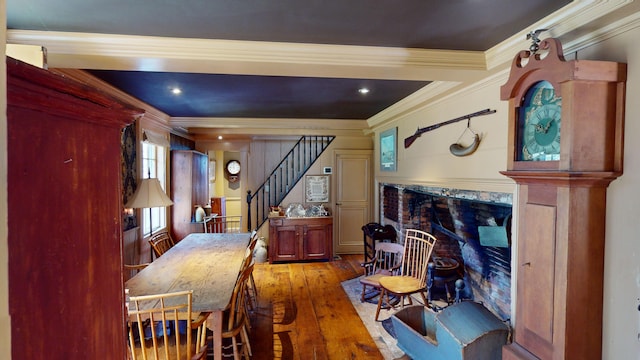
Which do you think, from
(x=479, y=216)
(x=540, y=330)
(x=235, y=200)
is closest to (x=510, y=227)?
(x=479, y=216)

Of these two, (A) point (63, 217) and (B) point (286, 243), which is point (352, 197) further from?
(A) point (63, 217)

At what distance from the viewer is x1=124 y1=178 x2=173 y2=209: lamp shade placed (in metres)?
3.01

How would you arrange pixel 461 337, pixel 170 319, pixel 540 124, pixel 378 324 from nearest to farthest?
pixel 540 124 → pixel 461 337 → pixel 170 319 → pixel 378 324

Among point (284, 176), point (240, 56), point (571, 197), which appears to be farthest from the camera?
point (284, 176)

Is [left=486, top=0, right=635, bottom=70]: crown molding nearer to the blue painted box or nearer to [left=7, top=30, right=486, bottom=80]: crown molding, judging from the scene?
[left=7, top=30, right=486, bottom=80]: crown molding

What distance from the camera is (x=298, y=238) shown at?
5.38 m

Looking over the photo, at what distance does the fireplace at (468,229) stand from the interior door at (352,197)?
1.47 meters

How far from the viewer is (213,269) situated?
8.95 feet

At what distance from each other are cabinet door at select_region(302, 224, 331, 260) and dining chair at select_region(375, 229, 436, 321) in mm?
1801

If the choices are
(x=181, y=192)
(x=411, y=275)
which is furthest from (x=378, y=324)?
(x=181, y=192)

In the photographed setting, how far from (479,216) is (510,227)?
0.42 meters

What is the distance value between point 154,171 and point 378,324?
3348 millimetres

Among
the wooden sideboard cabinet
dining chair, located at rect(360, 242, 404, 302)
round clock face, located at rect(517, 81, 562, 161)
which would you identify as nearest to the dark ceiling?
round clock face, located at rect(517, 81, 562, 161)

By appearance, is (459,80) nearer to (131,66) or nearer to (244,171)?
(131,66)
